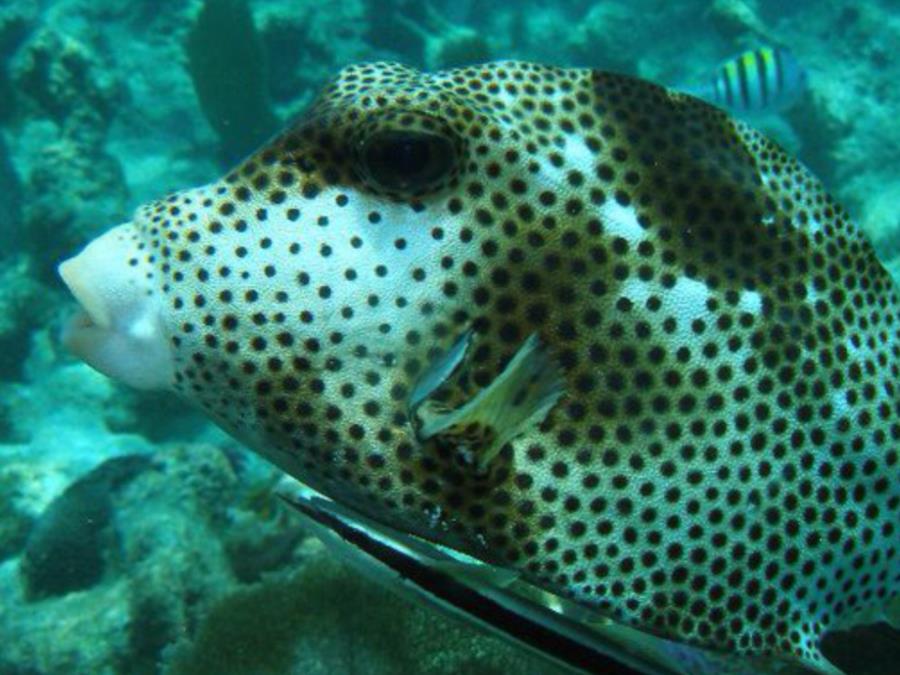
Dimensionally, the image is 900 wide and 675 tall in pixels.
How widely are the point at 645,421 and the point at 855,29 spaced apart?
16920mm

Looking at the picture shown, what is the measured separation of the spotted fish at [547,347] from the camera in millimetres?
1470

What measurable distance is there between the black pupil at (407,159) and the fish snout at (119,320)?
53cm

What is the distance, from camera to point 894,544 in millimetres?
1616

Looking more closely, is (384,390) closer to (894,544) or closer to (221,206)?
(221,206)

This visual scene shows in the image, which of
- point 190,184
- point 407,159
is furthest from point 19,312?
point 407,159

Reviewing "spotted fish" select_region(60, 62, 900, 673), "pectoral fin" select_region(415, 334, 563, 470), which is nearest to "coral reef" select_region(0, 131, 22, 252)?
"spotted fish" select_region(60, 62, 900, 673)

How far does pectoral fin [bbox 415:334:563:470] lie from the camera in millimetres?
1302

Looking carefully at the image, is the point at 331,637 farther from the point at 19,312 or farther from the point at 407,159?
the point at 19,312

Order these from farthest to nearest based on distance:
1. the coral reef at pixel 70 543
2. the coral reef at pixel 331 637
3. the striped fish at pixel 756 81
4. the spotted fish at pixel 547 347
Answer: the striped fish at pixel 756 81
the coral reef at pixel 70 543
the coral reef at pixel 331 637
the spotted fish at pixel 547 347

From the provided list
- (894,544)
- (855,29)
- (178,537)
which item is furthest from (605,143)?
(855,29)

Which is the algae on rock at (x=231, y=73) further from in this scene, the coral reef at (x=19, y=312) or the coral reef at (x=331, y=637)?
the coral reef at (x=331, y=637)

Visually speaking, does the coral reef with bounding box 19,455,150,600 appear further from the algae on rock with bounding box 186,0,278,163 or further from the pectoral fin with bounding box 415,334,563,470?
the algae on rock with bounding box 186,0,278,163

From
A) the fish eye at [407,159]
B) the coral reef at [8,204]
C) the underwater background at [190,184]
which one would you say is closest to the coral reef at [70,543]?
the underwater background at [190,184]

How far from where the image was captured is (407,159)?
151 centimetres
